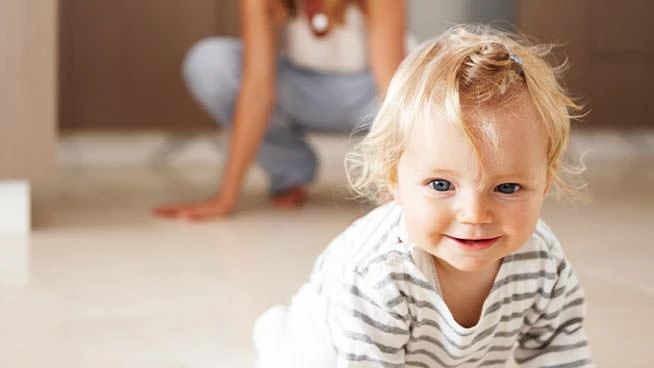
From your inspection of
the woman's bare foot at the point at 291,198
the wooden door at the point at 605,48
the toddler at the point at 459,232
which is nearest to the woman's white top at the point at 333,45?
the woman's bare foot at the point at 291,198

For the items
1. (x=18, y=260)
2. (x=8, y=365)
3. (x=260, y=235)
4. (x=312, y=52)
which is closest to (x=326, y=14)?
(x=312, y=52)

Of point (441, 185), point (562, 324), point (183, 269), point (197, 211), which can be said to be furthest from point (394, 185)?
point (197, 211)

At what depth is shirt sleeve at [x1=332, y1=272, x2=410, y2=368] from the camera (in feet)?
3.15

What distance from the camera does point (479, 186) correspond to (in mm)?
882

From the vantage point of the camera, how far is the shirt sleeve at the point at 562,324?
101 centimetres

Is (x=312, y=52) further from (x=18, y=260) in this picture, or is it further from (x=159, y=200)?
(x=18, y=260)

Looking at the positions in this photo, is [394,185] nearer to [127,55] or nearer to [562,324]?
[562,324]

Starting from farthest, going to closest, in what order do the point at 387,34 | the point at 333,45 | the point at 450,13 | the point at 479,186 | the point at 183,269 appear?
the point at 450,13 < the point at 333,45 < the point at 387,34 < the point at 183,269 < the point at 479,186

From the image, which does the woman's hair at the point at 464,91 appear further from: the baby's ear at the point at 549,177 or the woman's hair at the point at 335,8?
the woman's hair at the point at 335,8

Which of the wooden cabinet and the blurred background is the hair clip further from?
the wooden cabinet

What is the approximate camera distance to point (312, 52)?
226 cm

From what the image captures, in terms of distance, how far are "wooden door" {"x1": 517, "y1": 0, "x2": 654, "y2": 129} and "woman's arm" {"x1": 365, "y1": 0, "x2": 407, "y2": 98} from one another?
0.95 m

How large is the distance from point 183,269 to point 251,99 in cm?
51

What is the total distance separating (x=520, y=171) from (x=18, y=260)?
104 centimetres
